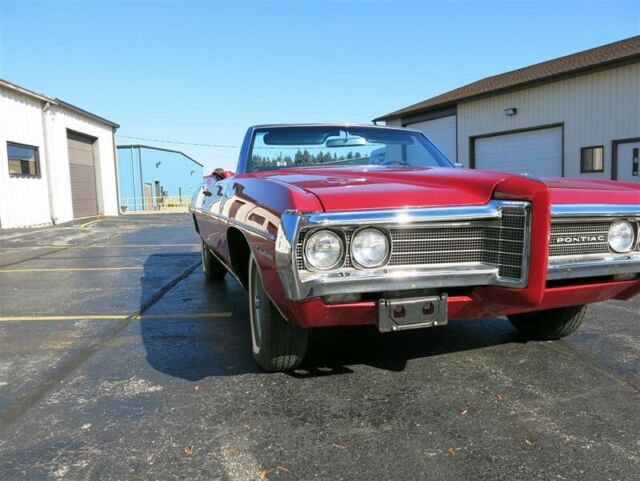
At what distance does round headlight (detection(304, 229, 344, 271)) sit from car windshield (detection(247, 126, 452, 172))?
1825mm

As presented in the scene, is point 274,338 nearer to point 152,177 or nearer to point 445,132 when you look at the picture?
point 445,132

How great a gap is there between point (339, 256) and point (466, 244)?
0.65m

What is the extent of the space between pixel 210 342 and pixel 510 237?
2355 millimetres

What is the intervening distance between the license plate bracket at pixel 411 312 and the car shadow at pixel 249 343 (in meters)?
0.88

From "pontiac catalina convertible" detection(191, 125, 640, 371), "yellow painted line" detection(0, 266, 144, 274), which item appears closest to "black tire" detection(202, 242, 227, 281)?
"yellow painted line" detection(0, 266, 144, 274)

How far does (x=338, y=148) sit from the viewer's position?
4.25 metres

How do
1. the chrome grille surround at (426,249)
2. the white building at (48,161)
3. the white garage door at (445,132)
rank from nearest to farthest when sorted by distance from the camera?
the chrome grille surround at (426,249)
the white building at (48,161)
the white garage door at (445,132)

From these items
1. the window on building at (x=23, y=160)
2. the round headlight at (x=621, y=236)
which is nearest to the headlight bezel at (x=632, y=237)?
the round headlight at (x=621, y=236)

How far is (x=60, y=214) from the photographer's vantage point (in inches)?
677

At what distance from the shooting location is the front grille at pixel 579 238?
8.80 feet

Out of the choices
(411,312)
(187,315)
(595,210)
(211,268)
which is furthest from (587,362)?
(211,268)

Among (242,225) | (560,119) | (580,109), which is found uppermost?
(580,109)

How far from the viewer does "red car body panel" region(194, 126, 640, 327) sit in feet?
7.83

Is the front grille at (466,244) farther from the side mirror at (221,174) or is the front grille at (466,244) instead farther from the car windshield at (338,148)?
the side mirror at (221,174)
